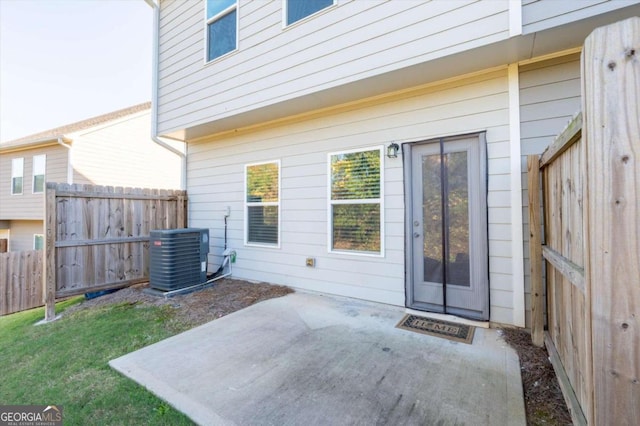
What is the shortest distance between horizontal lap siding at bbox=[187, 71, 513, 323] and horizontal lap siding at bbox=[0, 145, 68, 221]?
7.31 metres

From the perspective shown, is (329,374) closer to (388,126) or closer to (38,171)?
(388,126)

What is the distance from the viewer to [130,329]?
3326 mm

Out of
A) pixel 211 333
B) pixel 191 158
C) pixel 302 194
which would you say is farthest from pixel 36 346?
pixel 191 158

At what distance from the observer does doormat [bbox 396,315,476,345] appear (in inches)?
115

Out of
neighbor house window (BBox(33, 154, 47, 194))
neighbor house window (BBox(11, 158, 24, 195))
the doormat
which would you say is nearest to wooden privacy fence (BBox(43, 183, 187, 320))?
the doormat

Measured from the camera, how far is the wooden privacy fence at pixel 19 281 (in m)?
5.95

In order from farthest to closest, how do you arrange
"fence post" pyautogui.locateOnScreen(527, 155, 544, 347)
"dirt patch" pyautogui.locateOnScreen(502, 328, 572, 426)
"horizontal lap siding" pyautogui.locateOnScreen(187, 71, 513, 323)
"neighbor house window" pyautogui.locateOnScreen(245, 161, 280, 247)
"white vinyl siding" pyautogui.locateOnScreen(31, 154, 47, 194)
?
"white vinyl siding" pyautogui.locateOnScreen(31, 154, 47, 194)
"neighbor house window" pyautogui.locateOnScreen(245, 161, 280, 247)
"horizontal lap siding" pyautogui.locateOnScreen(187, 71, 513, 323)
"fence post" pyautogui.locateOnScreen(527, 155, 544, 347)
"dirt patch" pyautogui.locateOnScreen(502, 328, 572, 426)

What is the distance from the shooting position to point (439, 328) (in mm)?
3115

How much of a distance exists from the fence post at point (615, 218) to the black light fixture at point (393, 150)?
2.52 m

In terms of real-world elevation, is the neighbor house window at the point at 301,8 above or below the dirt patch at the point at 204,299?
above

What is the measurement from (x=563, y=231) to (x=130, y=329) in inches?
169

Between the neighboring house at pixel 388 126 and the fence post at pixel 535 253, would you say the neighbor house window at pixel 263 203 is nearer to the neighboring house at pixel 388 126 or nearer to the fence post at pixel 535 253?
the neighboring house at pixel 388 126

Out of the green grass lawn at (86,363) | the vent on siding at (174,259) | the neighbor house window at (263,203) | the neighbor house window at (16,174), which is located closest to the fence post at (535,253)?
the green grass lawn at (86,363)

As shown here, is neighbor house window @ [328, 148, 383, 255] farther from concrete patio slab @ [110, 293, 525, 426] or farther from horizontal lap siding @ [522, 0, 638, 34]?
horizontal lap siding @ [522, 0, 638, 34]
